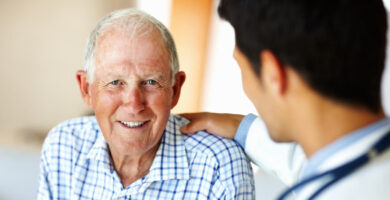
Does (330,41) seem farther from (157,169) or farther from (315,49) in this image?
(157,169)

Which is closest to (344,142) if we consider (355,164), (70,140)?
(355,164)

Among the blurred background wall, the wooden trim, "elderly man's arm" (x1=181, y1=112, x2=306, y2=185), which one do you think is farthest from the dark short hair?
the wooden trim

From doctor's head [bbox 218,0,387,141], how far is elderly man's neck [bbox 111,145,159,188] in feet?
2.33

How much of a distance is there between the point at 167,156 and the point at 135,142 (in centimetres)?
15

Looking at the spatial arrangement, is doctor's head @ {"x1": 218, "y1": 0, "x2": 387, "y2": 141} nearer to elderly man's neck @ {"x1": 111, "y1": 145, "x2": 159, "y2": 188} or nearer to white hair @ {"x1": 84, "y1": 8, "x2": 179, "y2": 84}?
white hair @ {"x1": 84, "y1": 8, "x2": 179, "y2": 84}

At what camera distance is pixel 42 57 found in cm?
262

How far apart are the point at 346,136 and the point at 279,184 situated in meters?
1.67

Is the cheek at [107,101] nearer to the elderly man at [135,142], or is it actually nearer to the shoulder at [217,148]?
the elderly man at [135,142]

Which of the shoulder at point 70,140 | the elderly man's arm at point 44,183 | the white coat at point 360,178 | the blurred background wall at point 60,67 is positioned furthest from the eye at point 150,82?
the blurred background wall at point 60,67

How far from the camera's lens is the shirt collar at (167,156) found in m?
1.42

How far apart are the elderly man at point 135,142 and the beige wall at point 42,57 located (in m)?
1.16

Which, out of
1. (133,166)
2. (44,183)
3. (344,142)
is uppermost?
(344,142)

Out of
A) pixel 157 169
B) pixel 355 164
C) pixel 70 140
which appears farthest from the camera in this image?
pixel 70 140

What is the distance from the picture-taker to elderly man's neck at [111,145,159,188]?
1490 mm
